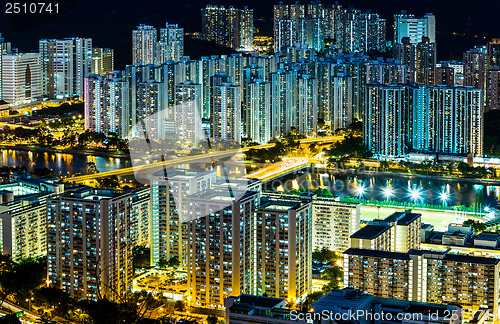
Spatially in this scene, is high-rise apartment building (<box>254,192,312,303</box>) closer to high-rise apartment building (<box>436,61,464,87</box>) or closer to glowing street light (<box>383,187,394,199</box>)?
glowing street light (<box>383,187,394,199</box>)

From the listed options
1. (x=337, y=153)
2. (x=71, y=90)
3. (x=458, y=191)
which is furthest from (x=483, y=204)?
(x=71, y=90)

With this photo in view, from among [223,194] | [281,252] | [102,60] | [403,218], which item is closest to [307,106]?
[102,60]

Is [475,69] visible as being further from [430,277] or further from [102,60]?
[430,277]

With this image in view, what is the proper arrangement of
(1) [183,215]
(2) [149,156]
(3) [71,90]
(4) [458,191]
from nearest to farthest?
(1) [183,215] < (4) [458,191] < (2) [149,156] < (3) [71,90]

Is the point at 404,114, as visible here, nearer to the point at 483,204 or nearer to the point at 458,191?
the point at 458,191

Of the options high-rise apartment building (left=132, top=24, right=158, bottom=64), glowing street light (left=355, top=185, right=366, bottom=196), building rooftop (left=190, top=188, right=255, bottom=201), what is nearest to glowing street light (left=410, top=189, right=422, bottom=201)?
glowing street light (left=355, top=185, right=366, bottom=196)
